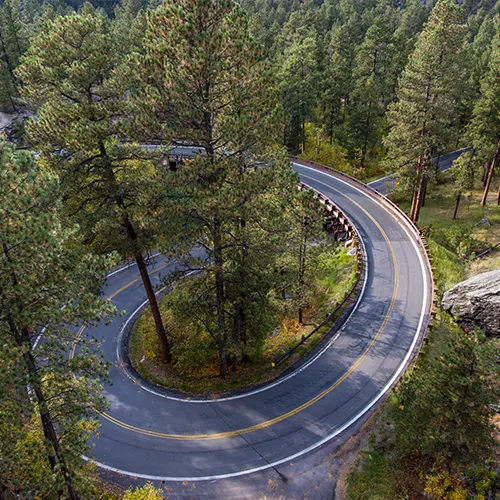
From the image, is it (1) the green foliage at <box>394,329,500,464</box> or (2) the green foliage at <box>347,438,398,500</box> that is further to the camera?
(2) the green foliage at <box>347,438,398,500</box>

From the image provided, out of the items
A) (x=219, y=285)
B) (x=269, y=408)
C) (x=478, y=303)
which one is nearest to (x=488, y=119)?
(x=478, y=303)

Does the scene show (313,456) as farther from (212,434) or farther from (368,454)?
(212,434)

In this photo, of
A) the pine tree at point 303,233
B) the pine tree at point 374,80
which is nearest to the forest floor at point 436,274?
the pine tree at point 303,233

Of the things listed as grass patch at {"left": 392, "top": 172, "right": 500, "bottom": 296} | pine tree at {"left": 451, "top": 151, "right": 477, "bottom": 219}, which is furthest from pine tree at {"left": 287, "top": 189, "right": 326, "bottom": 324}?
pine tree at {"left": 451, "top": 151, "right": 477, "bottom": 219}

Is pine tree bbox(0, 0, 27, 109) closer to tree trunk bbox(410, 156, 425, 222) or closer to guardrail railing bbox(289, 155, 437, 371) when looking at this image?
guardrail railing bbox(289, 155, 437, 371)

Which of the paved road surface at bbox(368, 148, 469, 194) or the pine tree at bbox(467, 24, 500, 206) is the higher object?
the pine tree at bbox(467, 24, 500, 206)

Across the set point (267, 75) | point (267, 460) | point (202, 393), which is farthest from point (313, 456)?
point (267, 75)
